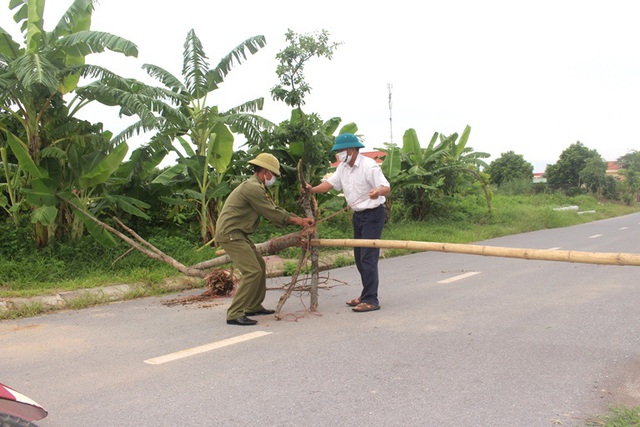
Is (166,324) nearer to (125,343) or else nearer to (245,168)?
(125,343)

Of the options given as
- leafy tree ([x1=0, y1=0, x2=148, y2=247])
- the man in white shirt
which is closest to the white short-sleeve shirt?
the man in white shirt

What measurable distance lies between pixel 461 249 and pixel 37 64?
5.52m

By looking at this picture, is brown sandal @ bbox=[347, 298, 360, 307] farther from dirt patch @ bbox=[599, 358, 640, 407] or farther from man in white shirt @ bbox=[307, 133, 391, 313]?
dirt patch @ bbox=[599, 358, 640, 407]

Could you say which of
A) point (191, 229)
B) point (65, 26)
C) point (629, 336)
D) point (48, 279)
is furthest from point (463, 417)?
point (191, 229)

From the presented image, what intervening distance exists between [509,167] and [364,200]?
149 feet

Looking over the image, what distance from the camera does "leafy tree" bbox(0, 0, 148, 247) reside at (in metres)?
7.58

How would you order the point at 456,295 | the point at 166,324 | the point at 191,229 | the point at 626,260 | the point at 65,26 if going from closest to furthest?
the point at 626,260
the point at 166,324
the point at 456,295
the point at 65,26
the point at 191,229

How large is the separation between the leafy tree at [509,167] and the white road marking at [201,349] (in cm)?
4390

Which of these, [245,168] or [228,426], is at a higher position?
[245,168]

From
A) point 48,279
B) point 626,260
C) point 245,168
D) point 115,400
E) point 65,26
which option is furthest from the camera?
point 245,168

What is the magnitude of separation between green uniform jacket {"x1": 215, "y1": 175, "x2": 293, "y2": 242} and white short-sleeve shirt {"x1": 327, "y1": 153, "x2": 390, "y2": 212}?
30.4 inches

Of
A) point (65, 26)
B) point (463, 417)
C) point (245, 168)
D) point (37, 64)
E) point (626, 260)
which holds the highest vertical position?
point (65, 26)

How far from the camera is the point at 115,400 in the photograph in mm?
3502

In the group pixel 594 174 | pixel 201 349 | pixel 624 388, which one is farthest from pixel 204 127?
pixel 594 174
